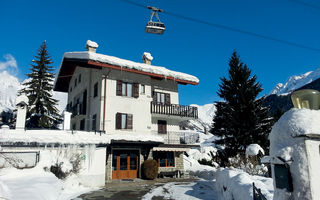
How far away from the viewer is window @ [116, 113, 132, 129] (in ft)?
63.7

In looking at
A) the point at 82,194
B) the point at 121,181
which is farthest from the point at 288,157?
the point at 121,181

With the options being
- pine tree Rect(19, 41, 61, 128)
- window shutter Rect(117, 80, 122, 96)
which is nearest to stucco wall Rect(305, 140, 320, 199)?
window shutter Rect(117, 80, 122, 96)

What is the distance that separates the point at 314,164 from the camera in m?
3.87

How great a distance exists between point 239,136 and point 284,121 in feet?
67.7

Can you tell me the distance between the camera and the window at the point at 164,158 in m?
21.3

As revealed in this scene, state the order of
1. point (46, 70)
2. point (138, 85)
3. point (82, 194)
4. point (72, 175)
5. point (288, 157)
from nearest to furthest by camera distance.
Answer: point (288, 157) → point (82, 194) → point (72, 175) → point (138, 85) → point (46, 70)

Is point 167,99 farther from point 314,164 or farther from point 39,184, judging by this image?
point 314,164

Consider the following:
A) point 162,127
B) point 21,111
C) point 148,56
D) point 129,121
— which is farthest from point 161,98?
point 21,111

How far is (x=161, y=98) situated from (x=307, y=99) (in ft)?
61.3

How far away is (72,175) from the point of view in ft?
47.4

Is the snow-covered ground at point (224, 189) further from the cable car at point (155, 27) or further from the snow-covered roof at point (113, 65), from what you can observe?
the snow-covered roof at point (113, 65)

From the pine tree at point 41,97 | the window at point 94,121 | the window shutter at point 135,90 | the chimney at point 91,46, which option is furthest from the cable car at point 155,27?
the pine tree at point 41,97

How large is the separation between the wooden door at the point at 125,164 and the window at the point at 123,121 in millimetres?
2092

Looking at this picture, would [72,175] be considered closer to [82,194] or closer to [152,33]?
[82,194]
